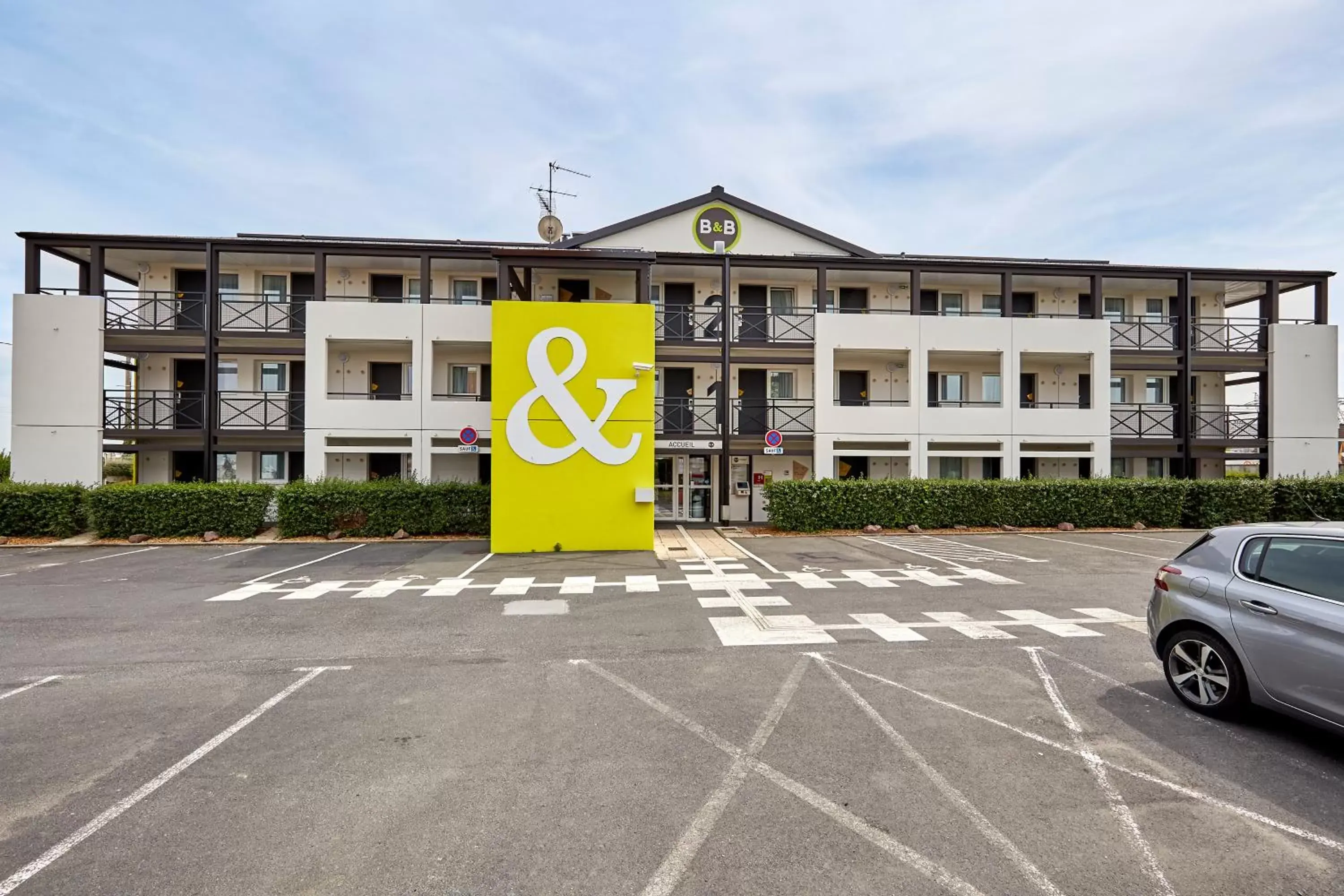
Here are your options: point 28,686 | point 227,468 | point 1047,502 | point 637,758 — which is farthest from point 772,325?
point 28,686

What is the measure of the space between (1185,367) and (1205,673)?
20.3 metres

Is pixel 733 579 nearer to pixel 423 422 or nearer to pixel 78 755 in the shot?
pixel 78 755

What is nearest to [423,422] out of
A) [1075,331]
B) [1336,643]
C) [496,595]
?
[496,595]

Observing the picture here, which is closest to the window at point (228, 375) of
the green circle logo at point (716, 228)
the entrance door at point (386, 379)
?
the entrance door at point (386, 379)

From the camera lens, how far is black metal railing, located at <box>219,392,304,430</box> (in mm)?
17641

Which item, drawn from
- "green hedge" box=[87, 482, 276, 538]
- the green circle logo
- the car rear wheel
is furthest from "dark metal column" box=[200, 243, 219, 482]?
the car rear wheel

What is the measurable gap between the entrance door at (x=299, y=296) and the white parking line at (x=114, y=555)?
22.6ft

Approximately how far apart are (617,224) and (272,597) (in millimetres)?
15593

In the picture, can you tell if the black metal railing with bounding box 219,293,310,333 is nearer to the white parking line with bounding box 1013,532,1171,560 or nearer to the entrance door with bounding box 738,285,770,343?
the entrance door with bounding box 738,285,770,343

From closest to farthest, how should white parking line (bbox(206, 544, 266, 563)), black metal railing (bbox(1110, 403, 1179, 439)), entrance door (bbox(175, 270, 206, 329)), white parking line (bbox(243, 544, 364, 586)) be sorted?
white parking line (bbox(243, 544, 364, 586)) < white parking line (bbox(206, 544, 266, 563)) < entrance door (bbox(175, 270, 206, 329)) < black metal railing (bbox(1110, 403, 1179, 439))

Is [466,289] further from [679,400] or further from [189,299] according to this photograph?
[189,299]

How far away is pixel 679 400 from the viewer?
1800 cm

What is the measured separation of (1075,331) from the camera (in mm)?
18609

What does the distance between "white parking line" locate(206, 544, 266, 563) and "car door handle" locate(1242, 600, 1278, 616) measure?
50.1 feet
